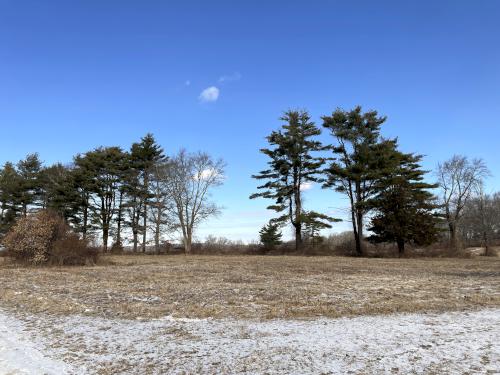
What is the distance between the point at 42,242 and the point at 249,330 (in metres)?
16.8

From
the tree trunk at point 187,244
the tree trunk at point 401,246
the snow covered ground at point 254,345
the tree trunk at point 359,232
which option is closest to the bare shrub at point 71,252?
the snow covered ground at point 254,345

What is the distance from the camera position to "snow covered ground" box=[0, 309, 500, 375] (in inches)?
183

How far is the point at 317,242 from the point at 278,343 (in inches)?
1291

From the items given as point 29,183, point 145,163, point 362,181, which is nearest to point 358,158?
point 362,181

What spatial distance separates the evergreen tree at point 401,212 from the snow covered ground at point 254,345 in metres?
25.4

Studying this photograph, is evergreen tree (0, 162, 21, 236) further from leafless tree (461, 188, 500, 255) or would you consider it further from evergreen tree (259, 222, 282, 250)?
leafless tree (461, 188, 500, 255)

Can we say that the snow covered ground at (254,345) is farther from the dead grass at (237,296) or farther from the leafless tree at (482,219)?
the leafless tree at (482,219)

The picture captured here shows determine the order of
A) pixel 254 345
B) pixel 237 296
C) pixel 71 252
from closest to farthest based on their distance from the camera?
1. pixel 254 345
2. pixel 237 296
3. pixel 71 252

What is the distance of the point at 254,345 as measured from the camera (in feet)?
18.1

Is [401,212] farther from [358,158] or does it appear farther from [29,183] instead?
[29,183]

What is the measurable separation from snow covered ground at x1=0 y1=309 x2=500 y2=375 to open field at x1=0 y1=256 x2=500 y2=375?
2 centimetres

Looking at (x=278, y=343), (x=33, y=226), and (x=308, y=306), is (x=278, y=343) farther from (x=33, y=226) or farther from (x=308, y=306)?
(x=33, y=226)

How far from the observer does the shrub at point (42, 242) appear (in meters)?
19.1

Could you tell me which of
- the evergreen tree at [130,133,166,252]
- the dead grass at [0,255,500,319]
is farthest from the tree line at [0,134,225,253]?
the dead grass at [0,255,500,319]
